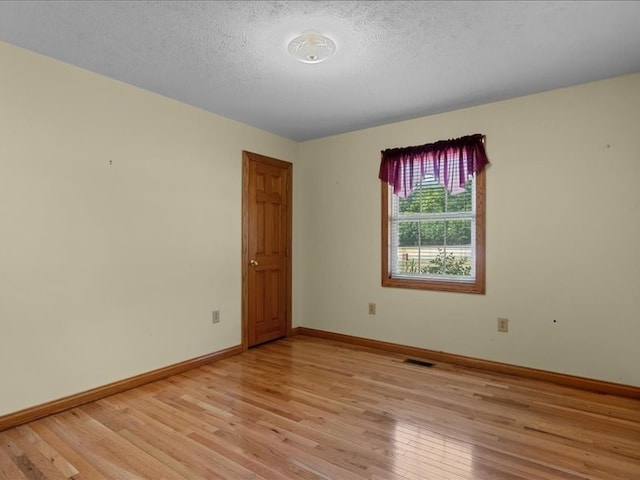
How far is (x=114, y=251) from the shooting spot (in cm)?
281

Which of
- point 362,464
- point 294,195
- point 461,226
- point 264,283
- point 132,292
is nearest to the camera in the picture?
point 362,464

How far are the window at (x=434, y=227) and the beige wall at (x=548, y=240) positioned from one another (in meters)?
0.10

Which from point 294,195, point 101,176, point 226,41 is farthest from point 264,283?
point 226,41

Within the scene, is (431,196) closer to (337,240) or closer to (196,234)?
(337,240)

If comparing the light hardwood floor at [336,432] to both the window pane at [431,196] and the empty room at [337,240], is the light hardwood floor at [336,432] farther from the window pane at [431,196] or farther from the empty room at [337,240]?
the window pane at [431,196]

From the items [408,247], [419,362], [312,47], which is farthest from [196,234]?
[419,362]

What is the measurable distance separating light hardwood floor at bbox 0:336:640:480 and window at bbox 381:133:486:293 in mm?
963

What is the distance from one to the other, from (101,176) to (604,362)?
404cm

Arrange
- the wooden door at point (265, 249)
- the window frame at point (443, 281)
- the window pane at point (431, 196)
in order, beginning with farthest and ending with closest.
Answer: the wooden door at point (265, 249)
the window pane at point (431, 196)
the window frame at point (443, 281)

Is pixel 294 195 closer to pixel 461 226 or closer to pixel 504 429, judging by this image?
pixel 461 226

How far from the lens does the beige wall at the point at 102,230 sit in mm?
2332

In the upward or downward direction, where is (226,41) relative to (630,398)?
upward

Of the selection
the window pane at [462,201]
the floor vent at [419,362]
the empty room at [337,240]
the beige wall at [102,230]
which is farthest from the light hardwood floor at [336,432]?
the window pane at [462,201]

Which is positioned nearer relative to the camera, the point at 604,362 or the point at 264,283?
the point at 604,362
